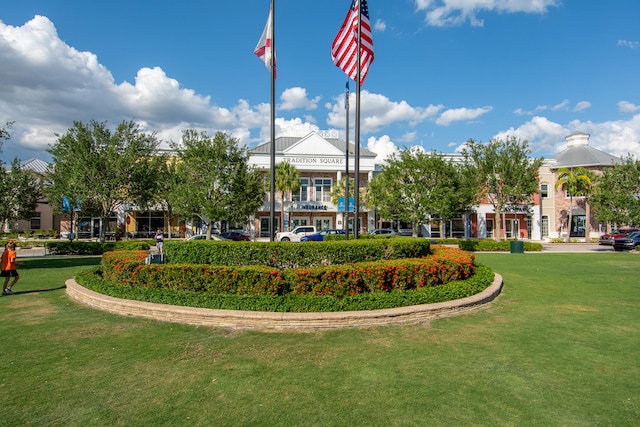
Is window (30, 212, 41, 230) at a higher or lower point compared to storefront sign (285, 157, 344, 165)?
lower

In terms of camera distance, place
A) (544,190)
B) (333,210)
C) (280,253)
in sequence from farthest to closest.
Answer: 1. (544,190)
2. (333,210)
3. (280,253)

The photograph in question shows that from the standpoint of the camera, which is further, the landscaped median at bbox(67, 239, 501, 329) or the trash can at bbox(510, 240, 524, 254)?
the trash can at bbox(510, 240, 524, 254)

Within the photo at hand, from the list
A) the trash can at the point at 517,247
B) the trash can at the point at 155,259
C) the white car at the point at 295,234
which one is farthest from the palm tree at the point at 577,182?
the trash can at the point at 155,259

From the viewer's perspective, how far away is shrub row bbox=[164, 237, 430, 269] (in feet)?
33.4

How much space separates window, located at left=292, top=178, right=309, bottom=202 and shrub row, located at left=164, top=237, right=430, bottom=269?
111ft

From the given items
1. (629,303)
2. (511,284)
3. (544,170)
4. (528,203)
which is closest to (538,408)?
(629,303)

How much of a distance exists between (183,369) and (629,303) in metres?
Answer: 10.5

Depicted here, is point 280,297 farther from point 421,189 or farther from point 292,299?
point 421,189

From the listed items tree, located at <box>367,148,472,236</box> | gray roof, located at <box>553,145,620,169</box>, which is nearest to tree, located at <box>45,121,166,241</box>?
tree, located at <box>367,148,472,236</box>

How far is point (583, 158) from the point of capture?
1900 inches

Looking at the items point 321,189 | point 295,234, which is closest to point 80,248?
point 295,234

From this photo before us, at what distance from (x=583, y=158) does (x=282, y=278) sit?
2069 inches

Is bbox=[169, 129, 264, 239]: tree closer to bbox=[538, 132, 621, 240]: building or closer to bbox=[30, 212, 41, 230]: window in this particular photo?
bbox=[30, 212, 41, 230]: window

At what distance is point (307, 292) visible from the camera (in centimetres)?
841
